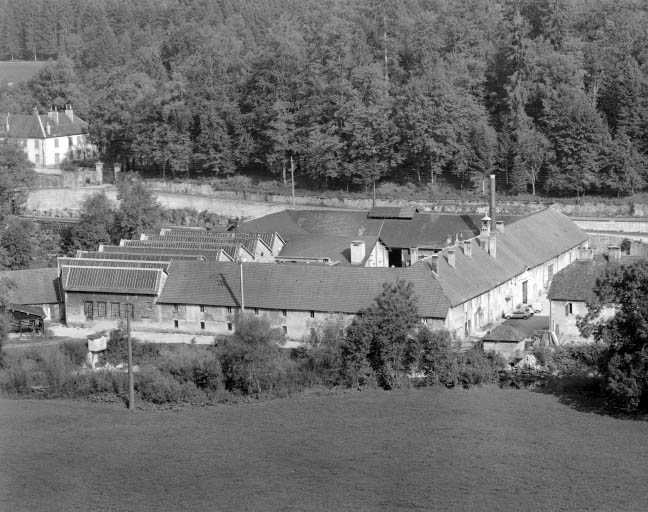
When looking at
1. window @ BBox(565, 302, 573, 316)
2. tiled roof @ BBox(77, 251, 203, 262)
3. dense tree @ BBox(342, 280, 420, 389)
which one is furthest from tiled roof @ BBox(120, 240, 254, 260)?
window @ BBox(565, 302, 573, 316)

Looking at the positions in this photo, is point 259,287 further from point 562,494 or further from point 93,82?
point 93,82

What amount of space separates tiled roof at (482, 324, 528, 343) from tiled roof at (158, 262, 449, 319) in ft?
5.89

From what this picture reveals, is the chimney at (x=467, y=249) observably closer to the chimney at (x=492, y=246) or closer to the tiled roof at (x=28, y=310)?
the chimney at (x=492, y=246)

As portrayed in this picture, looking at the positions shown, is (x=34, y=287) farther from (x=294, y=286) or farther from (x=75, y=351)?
(x=294, y=286)

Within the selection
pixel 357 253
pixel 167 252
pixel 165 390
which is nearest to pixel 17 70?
pixel 167 252

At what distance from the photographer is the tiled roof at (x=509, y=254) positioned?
39.3m

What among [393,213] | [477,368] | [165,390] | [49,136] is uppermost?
[49,136]

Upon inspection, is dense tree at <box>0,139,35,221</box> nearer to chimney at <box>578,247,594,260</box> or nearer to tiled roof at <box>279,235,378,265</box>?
tiled roof at <box>279,235,378,265</box>

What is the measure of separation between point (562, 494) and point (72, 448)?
11.6 m

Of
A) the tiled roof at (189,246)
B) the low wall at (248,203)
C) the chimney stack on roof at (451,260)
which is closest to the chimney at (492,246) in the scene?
the chimney stack on roof at (451,260)

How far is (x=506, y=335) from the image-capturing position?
35.7 m

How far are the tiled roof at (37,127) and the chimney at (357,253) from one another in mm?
41946

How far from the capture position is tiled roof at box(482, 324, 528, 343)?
3556 centimetres

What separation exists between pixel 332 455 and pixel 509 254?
19.1 m
